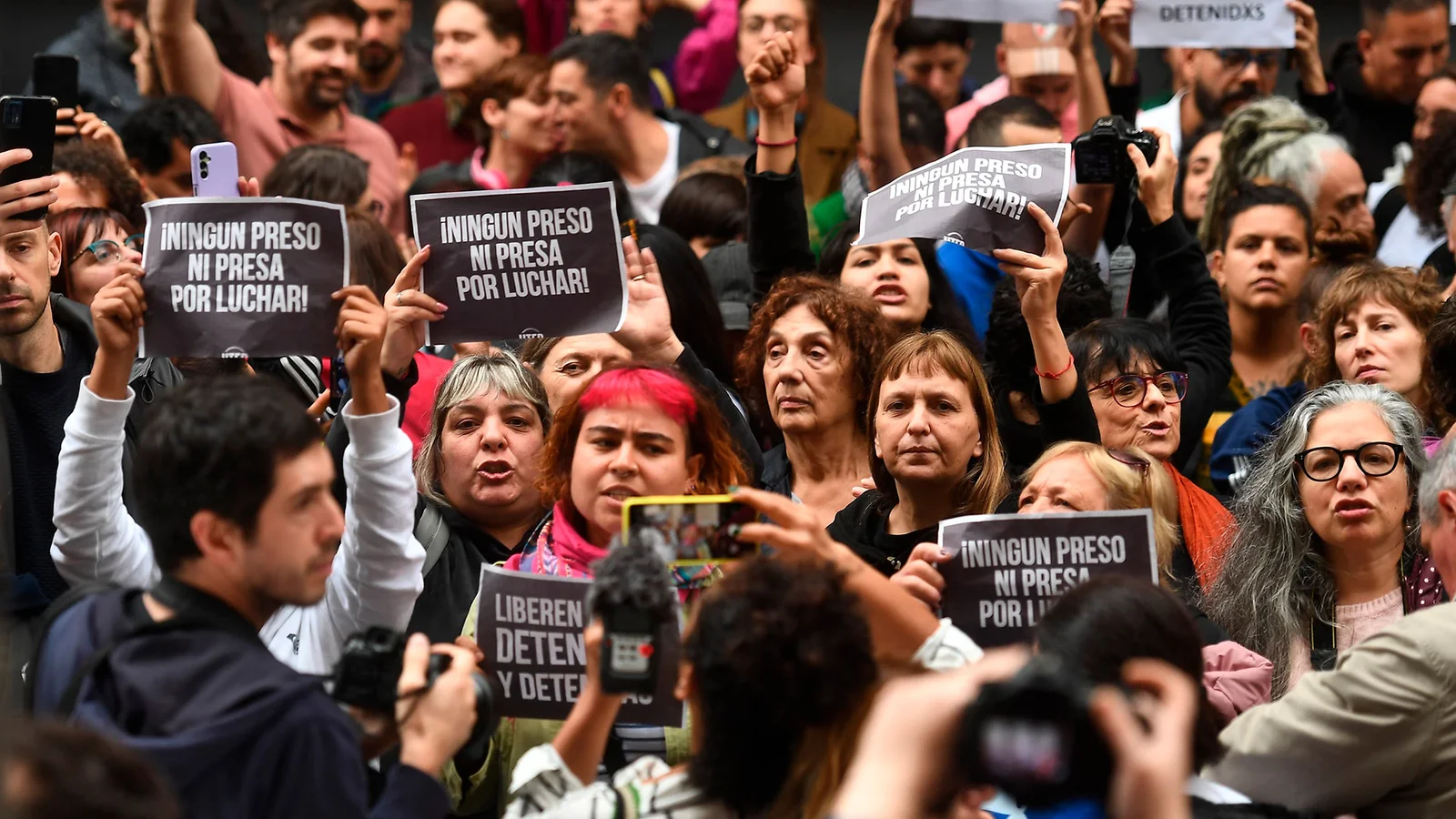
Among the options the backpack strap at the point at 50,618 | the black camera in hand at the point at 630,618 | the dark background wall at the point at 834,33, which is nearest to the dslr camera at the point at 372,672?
the black camera in hand at the point at 630,618

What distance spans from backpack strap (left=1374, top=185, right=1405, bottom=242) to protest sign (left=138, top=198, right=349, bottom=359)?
14.8 feet

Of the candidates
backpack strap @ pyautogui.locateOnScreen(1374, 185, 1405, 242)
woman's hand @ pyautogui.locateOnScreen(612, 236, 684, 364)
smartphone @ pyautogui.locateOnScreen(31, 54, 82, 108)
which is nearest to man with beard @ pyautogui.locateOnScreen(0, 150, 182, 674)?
smartphone @ pyautogui.locateOnScreen(31, 54, 82, 108)

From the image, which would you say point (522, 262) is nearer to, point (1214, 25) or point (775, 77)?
point (775, 77)

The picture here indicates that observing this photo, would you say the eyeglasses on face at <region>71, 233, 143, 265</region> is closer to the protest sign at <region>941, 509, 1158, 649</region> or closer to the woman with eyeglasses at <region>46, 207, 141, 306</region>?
the woman with eyeglasses at <region>46, 207, 141, 306</region>

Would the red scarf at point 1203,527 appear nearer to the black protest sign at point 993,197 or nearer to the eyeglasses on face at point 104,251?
the black protest sign at point 993,197

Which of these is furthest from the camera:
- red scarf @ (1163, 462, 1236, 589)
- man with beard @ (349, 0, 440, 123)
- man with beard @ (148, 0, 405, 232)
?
man with beard @ (349, 0, 440, 123)

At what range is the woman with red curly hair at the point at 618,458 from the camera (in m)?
4.46

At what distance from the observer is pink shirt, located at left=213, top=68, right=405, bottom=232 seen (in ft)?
25.5

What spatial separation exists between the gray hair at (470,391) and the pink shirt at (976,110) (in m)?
3.30

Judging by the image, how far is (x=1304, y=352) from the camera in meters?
6.25

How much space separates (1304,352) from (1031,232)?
1.73 metres

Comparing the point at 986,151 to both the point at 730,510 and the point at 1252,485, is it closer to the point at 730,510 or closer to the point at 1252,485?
the point at 1252,485

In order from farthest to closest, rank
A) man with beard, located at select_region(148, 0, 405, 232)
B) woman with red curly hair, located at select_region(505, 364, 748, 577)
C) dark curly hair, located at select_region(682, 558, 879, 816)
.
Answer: man with beard, located at select_region(148, 0, 405, 232) < woman with red curly hair, located at select_region(505, 364, 748, 577) < dark curly hair, located at select_region(682, 558, 879, 816)

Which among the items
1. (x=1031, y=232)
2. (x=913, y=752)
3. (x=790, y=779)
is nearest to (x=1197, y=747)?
(x=790, y=779)
